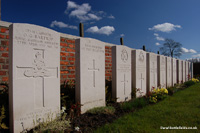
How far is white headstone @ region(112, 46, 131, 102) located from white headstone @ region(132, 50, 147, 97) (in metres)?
0.51

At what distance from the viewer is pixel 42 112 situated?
2666 millimetres

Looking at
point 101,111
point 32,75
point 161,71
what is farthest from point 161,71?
point 32,75

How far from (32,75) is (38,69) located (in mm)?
157

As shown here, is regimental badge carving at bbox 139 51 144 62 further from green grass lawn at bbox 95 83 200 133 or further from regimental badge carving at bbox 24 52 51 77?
regimental badge carving at bbox 24 52 51 77

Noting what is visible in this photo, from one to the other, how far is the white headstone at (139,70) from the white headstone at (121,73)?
515 millimetres

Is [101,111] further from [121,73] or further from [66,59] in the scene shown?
[66,59]

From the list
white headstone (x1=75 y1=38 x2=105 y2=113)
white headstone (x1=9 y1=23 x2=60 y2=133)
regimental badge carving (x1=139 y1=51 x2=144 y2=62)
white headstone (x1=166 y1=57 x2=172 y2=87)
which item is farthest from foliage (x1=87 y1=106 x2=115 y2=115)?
white headstone (x1=166 y1=57 x2=172 y2=87)

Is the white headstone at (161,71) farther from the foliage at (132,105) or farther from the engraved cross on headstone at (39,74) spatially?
the engraved cross on headstone at (39,74)

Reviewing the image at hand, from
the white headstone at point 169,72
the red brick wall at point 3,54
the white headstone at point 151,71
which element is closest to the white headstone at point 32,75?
the red brick wall at point 3,54

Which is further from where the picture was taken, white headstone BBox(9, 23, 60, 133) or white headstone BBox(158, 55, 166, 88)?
white headstone BBox(158, 55, 166, 88)

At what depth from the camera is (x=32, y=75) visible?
252 centimetres

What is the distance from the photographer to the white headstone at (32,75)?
7.59 ft

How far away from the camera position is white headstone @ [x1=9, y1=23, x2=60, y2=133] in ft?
7.59

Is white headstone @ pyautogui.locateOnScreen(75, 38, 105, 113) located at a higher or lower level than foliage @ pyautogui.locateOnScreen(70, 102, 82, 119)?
higher
